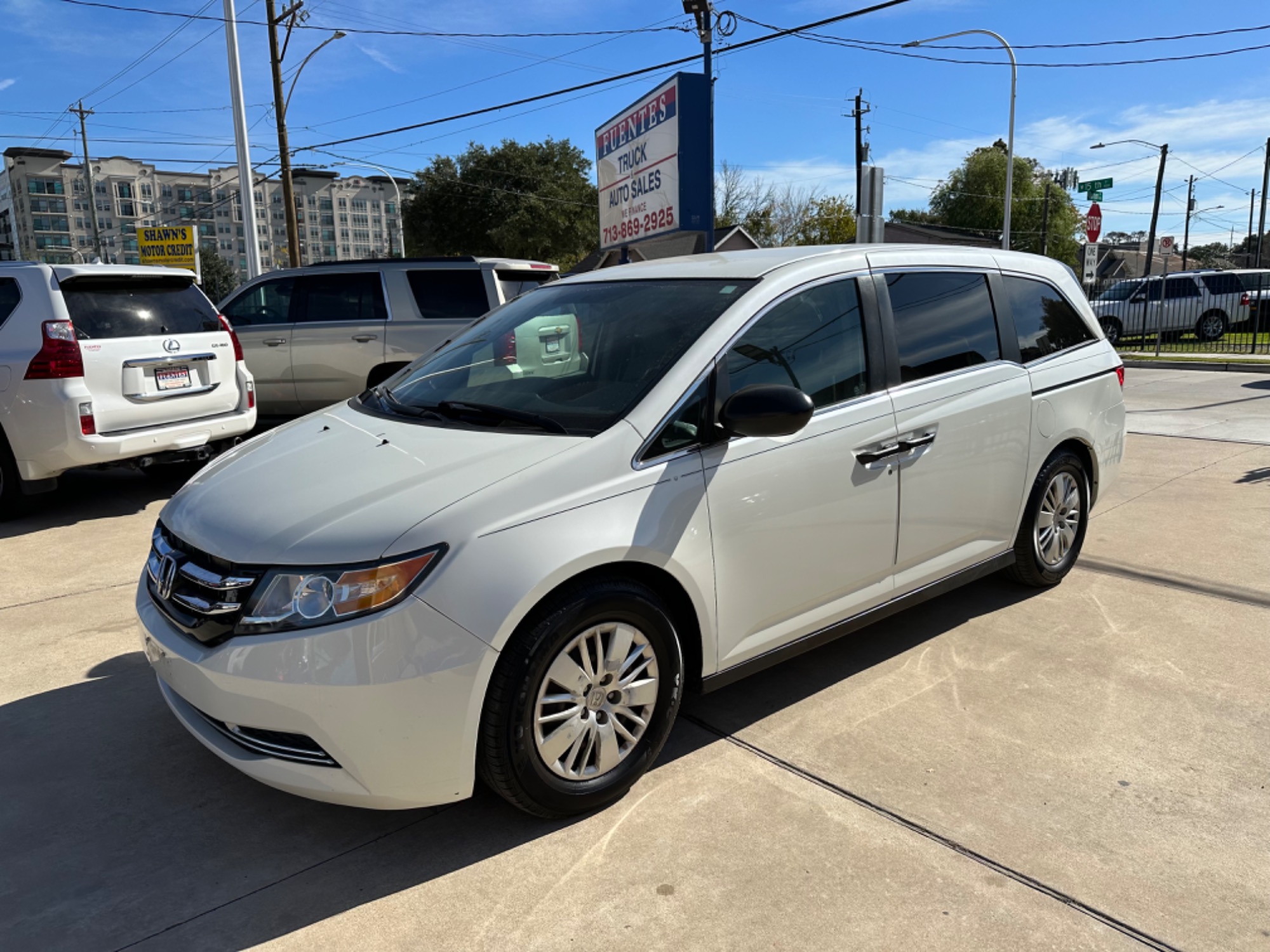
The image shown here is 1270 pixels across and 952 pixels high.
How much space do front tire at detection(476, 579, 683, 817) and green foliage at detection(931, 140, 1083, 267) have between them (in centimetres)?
6299

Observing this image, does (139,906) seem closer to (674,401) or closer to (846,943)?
(846,943)

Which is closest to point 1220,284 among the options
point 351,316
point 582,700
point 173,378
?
point 351,316

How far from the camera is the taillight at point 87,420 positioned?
6.19 metres

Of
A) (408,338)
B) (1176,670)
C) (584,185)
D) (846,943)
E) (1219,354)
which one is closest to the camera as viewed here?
(846,943)

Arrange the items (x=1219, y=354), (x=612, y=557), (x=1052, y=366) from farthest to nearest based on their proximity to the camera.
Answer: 1. (x=1219, y=354)
2. (x=1052, y=366)
3. (x=612, y=557)

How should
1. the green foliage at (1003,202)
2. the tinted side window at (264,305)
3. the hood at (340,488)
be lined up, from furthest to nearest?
the green foliage at (1003,202) < the tinted side window at (264,305) < the hood at (340,488)

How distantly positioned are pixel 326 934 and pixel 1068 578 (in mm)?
4223

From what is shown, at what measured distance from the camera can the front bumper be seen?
8.02 ft

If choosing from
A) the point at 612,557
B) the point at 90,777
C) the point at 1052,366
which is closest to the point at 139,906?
the point at 90,777

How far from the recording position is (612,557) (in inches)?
107

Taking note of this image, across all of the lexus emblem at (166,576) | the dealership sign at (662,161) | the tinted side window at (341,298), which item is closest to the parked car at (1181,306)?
the dealership sign at (662,161)

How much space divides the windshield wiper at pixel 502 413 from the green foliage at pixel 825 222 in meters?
46.0

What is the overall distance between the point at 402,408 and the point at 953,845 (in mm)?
2493

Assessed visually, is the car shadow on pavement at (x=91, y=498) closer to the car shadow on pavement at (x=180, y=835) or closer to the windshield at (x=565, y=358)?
the car shadow on pavement at (x=180, y=835)
